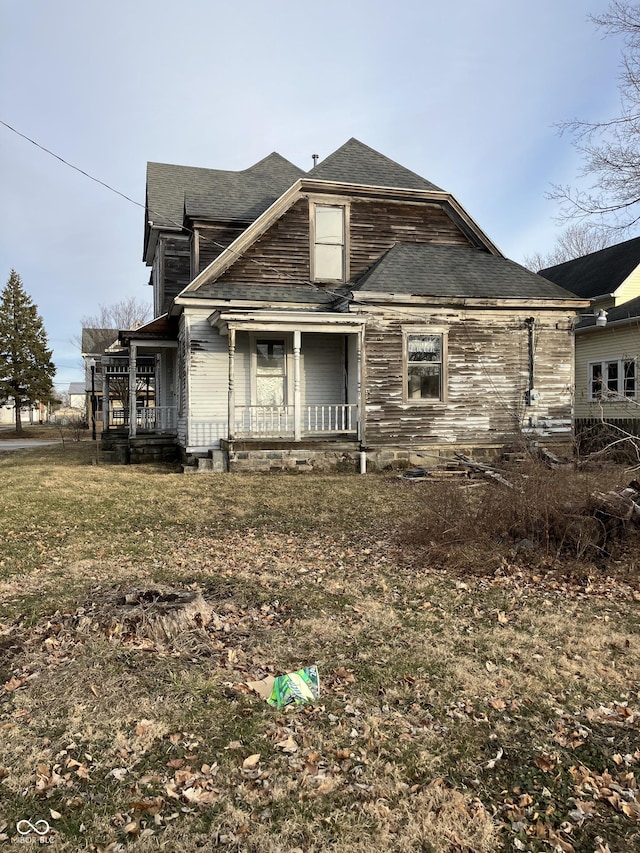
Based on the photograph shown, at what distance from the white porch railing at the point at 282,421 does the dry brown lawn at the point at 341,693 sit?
21.5 feet

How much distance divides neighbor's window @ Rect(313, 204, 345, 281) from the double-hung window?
8.92ft

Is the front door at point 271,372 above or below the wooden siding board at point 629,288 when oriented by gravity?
below

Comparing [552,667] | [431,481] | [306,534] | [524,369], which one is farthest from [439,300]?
[552,667]

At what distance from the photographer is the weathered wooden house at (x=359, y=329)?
14062mm

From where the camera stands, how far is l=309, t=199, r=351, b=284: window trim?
15.1m

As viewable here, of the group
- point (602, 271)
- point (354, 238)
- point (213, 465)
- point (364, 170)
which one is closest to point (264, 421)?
point (213, 465)

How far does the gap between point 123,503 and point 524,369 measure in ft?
34.8

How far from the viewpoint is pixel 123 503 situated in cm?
993

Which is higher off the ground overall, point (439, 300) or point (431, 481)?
point (439, 300)

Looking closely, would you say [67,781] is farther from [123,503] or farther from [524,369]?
[524,369]

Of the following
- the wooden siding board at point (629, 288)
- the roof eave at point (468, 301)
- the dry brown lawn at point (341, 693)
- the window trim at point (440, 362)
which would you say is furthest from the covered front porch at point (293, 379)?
the wooden siding board at point (629, 288)

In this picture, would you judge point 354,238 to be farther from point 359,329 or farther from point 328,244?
point 359,329

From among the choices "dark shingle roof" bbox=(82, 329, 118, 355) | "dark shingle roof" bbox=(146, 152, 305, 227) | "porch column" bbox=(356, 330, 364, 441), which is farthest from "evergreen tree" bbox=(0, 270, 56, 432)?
"porch column" bbox=(356, 330, 364, 441)

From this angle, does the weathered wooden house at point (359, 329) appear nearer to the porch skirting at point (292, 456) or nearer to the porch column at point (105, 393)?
the porch skirting at point (292, 456)
